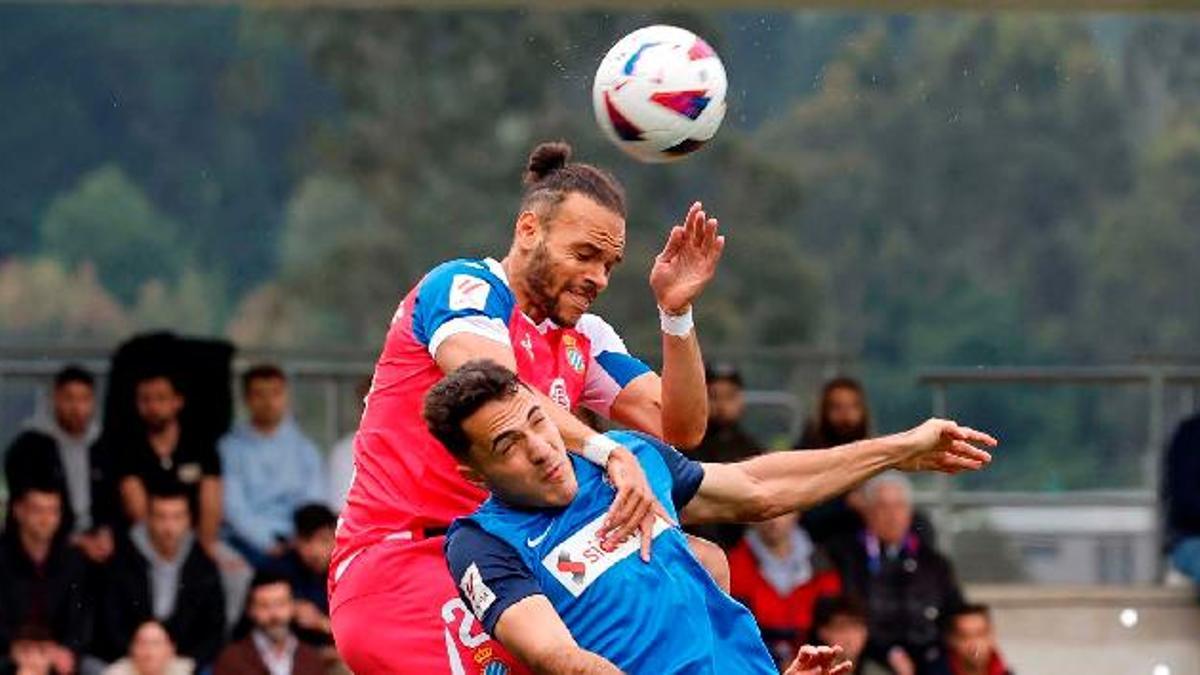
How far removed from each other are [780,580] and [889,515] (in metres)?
0.63

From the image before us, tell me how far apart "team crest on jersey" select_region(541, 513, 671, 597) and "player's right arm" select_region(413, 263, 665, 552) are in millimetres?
34

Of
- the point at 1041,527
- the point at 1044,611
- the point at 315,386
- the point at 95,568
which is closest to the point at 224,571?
the point at 95,568

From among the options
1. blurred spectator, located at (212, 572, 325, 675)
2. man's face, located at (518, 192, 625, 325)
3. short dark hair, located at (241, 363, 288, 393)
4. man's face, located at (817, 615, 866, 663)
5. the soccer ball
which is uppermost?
the soccer ball

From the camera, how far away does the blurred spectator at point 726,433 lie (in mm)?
14844

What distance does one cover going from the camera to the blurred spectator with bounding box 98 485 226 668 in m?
14.4

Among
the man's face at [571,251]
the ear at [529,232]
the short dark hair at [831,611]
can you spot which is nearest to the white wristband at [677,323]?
the man's face at [571,251]

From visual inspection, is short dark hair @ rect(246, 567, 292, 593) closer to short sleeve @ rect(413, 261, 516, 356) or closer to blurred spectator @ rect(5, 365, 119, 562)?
blurred spectator @ rect(5, 365, 119, 562)

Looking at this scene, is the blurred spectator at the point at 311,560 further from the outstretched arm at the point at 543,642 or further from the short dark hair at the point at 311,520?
the outstretched arm at the point at 543,642

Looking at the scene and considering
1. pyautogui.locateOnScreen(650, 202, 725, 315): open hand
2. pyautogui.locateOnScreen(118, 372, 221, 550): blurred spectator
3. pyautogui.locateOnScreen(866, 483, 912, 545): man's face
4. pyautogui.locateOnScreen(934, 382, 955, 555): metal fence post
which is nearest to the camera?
pyautogui.locateOnScreen(650, 202, 725, 315): open hand

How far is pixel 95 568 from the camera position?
14516 millimetres

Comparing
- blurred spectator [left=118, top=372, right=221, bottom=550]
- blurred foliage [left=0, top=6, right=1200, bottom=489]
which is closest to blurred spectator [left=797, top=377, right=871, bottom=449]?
blurred spectator [left=118, top=372, right=221, bottom=550]

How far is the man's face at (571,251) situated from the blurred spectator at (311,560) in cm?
639

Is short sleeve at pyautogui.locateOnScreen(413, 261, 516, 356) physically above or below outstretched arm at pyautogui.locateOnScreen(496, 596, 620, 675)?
above

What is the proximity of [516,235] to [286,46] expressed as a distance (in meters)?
23.1
